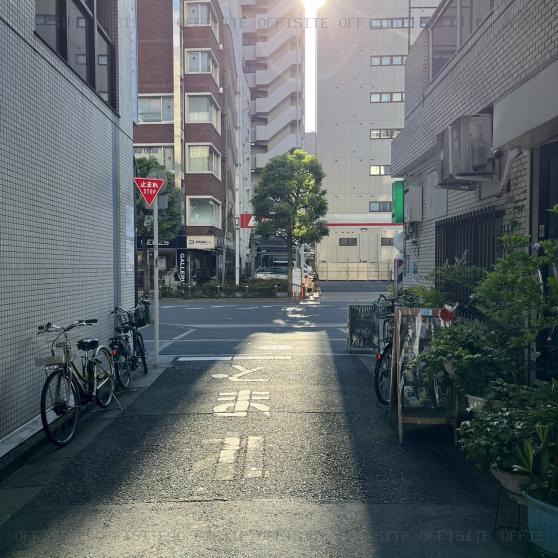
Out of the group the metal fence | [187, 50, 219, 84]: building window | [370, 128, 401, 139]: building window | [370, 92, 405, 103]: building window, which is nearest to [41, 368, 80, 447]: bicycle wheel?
the metal fence

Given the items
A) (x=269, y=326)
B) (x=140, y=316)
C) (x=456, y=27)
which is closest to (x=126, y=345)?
(x=140, y=316)

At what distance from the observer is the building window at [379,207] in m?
53.6

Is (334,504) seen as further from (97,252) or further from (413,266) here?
(413,266)

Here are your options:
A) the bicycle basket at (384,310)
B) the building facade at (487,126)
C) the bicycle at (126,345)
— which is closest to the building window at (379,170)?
the building facade at (487,126)

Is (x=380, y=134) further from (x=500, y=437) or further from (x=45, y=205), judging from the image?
(x=500, y=437)

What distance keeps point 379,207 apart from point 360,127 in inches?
285

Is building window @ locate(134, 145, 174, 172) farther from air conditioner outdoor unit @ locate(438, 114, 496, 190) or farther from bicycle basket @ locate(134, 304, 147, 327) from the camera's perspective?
air conditioner outdoor unit @ locate(438, 114, 496, 190)

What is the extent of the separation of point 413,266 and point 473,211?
468 cm

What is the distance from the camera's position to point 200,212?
119 feet

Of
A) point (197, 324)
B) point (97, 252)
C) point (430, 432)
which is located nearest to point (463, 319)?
point (430, 432)

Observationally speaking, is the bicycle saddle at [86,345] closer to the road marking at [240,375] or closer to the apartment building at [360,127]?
the road marking at [240,375]

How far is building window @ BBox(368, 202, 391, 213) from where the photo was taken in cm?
5356

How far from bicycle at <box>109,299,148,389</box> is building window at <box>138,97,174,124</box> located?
86.8 ft

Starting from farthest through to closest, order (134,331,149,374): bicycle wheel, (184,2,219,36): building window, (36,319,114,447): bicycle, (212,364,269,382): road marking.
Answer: (184,2,219,36): building window, (134,331,149,374): bicycle wheel, (212,364,269,382): road marking, (36,319,114,447): bicycle
